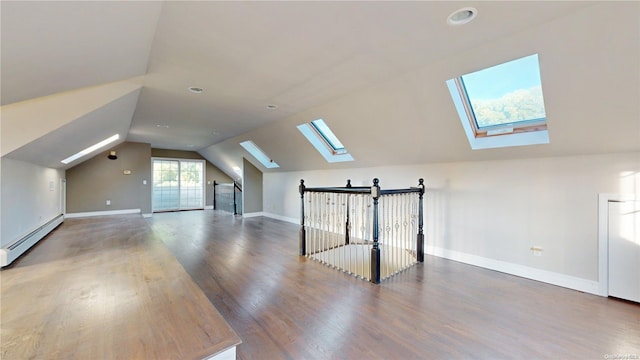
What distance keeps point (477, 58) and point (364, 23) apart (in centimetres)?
A: 127

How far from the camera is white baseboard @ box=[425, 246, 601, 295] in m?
2.91

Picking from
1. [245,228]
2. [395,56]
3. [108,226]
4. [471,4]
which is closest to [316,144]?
[245,228]

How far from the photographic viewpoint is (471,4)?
180 centimetres

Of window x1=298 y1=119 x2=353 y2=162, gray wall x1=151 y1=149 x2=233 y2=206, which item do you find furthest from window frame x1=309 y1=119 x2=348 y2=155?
gray wall x1=151 y1=149 x2=233 y2=206

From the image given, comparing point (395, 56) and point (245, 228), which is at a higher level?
point (395, 56)

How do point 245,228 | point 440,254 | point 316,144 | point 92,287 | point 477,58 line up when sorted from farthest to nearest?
point 245,228
point 316,144
point 440,254
point 92,287
point 477,58

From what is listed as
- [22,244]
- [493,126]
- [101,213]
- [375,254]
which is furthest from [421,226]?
[101,213]

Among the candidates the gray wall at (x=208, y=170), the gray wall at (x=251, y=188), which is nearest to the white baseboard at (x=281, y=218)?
the gray wall at (x=251, y=188)

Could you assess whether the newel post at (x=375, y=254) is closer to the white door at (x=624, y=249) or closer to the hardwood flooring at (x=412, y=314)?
the hardwood flooring at (x=412, y=314)

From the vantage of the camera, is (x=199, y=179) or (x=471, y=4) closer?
(x=471, y=4)

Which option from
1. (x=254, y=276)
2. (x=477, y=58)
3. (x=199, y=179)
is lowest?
(x=254, y=276)

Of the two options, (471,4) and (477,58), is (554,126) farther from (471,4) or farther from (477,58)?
(471,4)

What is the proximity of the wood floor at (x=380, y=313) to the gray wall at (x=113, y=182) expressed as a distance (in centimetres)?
430

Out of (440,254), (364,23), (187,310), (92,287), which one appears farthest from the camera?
(440,254)
